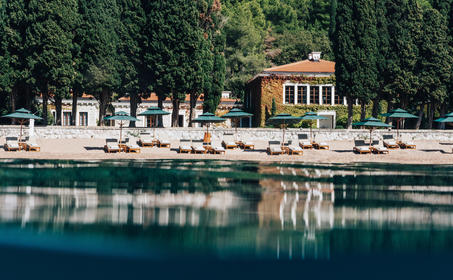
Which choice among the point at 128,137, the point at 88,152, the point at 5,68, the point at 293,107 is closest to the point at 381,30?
the point at 293,107

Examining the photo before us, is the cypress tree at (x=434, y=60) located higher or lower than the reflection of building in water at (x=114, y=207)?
higher

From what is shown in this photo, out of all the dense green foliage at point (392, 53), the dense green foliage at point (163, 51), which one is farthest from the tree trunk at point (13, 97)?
the dense green foliage at point (392, 53)

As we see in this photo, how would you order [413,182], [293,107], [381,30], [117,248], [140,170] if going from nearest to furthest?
[117,248]
[413,182]
[140,170]
[381,30]
[293,107]

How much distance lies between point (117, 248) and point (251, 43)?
7158 cm

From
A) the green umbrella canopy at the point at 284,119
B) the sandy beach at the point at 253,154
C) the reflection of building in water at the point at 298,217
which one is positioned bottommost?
the reflection of building in water at the point at 298,217

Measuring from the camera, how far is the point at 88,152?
43.2 metres

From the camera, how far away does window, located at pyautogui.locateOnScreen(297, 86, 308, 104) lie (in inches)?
2418

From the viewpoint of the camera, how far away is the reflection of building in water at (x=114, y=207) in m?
17.4

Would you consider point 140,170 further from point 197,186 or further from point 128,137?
point 128,137

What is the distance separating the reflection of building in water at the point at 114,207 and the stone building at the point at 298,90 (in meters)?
38.4

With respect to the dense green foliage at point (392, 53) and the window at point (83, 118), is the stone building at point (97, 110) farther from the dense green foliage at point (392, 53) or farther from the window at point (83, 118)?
the dense green foliage at point (392, 53)

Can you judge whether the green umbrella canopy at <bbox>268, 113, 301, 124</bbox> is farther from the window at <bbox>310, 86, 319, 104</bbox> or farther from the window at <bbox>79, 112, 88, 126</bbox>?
the window at <bbox>79, 112, 88, 126</bbox>

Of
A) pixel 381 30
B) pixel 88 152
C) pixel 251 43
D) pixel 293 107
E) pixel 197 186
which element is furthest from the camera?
pixel 251 43

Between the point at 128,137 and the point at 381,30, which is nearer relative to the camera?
A: the point at 128,137
